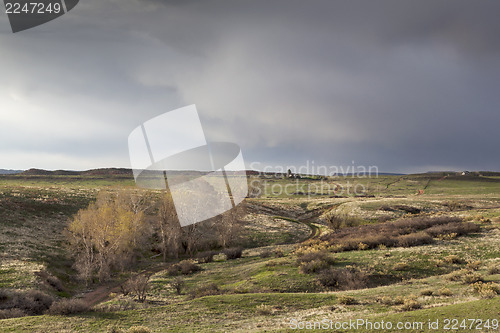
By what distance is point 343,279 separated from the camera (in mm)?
20328

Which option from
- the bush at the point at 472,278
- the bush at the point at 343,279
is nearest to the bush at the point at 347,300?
the bush at the point at 343,279

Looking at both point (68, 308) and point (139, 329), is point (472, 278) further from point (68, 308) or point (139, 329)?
point (68, 308)

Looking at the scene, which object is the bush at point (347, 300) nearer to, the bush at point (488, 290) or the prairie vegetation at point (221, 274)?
the prairie vegetation at point (221, 274)

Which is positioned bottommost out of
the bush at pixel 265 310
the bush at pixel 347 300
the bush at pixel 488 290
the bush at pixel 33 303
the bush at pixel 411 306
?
the bush at pixel 33 303

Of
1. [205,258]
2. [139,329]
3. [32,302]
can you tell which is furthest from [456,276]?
[32,302]

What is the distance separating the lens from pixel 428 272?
20141 millimetres

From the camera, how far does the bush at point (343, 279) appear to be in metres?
19.4

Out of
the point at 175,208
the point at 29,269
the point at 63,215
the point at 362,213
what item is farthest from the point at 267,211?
the point at 29,269

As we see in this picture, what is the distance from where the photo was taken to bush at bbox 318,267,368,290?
19375mm

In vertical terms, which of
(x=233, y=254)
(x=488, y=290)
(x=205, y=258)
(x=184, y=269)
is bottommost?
(x=205, y=258)

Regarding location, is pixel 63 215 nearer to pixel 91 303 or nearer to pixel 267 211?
pixel 91 303

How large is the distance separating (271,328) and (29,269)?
108 feet

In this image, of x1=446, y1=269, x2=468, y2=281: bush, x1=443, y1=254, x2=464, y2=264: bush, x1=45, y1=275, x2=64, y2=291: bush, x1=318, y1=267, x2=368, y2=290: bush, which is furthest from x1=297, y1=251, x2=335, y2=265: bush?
x1=45, y1=275, x2=64, y2=291: bush

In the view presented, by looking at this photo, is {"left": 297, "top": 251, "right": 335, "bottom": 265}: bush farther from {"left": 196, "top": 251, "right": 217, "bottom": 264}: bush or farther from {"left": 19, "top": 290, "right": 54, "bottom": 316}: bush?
{"left": 19, "top": 290, "right": 54, "bottom": 316}: bush
